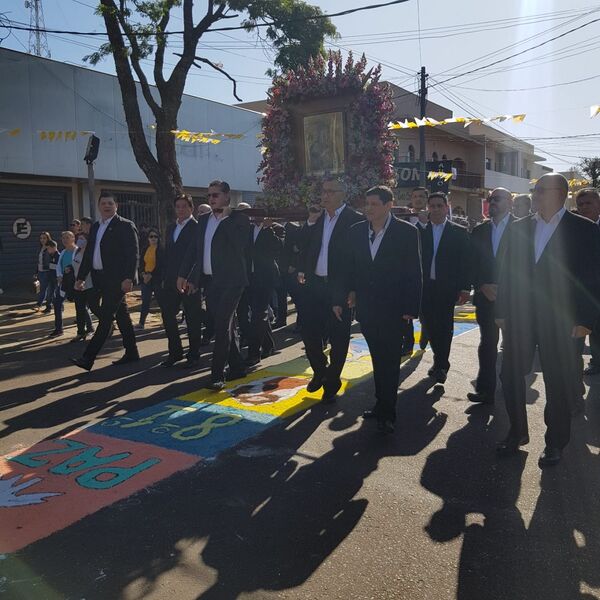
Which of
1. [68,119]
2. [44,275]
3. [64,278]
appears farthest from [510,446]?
[68,119]

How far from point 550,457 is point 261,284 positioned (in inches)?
174

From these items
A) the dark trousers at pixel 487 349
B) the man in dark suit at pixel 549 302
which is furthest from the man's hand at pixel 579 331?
the dark trousers at pixel 487 349

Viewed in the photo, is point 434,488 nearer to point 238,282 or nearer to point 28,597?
point 28,597

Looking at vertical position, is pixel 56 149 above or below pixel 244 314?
above

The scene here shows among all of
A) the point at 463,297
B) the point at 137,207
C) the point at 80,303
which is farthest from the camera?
the point at 137,207

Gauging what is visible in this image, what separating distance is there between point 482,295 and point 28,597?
14.8 ft

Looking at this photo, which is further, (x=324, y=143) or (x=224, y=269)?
(x=324, y=143)

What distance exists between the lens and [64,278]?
31.2ft

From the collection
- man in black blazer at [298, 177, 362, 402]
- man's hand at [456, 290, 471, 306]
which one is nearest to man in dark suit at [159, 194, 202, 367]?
man in black blazer at [298, 177, 362, 402]

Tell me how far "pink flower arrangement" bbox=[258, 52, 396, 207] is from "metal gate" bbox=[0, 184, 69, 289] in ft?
37.6

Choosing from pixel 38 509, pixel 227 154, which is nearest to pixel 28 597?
pixel 38 509

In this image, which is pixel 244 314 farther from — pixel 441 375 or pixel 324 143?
pixel 441 375

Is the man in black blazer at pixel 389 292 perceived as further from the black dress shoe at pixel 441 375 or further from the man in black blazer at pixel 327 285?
the black dress shoe at pixel 441 375

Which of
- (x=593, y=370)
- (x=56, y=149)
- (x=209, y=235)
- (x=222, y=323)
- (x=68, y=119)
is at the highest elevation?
(x=68, y=119)
